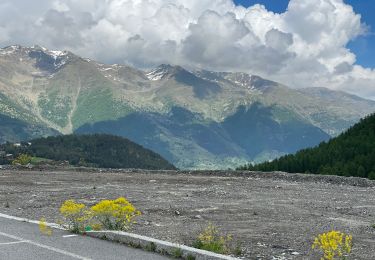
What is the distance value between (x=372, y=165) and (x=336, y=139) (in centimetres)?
4760

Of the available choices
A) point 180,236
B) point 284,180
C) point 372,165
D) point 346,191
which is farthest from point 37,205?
point 372,165

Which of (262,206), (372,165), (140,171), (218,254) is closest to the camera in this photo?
(218,254)

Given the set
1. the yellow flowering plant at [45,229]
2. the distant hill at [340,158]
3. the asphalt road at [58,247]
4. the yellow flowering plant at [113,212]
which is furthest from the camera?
the distant hill at [340,158]

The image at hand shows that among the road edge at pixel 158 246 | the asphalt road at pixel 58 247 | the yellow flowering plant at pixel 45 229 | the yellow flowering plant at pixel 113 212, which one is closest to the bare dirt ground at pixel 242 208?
the yellow flowering plant at pixel 113 212

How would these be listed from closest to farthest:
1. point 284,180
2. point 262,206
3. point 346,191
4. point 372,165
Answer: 1. point 262,206
2. point 346,191
3. point 284,180
4. point 372,165

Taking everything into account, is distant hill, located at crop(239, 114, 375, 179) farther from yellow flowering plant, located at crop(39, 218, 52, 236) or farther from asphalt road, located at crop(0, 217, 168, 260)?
asphalt road, located at crop(0, 217, 168, 260)

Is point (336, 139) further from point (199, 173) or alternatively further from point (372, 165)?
point (199, 173)

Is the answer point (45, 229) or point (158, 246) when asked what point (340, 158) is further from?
point (158, 246)

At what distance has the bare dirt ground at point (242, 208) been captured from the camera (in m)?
15.1

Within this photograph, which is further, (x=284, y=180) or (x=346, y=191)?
(x=284, y=180)

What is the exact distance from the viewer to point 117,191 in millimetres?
29438

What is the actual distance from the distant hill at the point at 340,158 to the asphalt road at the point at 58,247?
6588 centimetres

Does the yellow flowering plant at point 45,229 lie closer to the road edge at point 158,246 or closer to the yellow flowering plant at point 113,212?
the road edge at point 158,246

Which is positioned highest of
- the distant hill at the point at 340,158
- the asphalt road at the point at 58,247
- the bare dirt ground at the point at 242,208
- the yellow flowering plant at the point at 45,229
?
the distant hill at the point at 340,158
